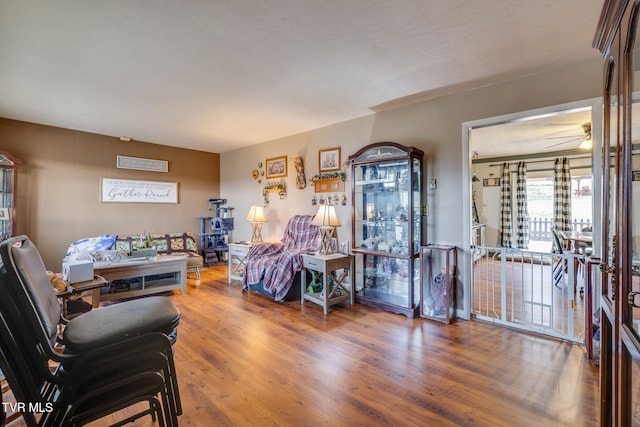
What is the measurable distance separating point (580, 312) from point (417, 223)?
203 centimetres

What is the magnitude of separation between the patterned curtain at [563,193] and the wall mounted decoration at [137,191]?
778 centimetres

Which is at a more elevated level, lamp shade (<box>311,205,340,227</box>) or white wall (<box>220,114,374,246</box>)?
white wall (<box>220,114,374,246</box>)

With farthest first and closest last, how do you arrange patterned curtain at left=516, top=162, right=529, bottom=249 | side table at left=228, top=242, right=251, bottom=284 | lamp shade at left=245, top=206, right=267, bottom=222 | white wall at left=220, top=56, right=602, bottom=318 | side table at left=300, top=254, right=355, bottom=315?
1. patterned curtain at left=516, top=162, right=529, bottom=249
2. lamp shade at left=245, top=206, right=267, bottom=222
3. side table at left=228, top=242, right=251, bottom=284
4. side table at left=300, top=254, right=355, bottom=315
5. white wall at left=220, top=56, right=602, bottom=318

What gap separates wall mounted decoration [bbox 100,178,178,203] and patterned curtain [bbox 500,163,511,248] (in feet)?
23.4

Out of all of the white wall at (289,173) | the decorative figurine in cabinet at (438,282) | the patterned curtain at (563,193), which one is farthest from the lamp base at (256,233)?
the patterned curtain at (563,193)

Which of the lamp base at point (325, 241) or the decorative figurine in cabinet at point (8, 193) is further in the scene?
the decorative figurine in cabinet at point (8, 193)

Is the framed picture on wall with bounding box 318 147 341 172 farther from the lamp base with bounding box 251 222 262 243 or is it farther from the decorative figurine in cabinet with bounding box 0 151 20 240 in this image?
the decorative figurine in cabinet with bounding box 0 151 20 240

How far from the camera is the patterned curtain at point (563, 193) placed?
6.01 meters

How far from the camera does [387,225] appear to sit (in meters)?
3.77

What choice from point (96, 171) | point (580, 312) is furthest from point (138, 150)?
point (580, 312)

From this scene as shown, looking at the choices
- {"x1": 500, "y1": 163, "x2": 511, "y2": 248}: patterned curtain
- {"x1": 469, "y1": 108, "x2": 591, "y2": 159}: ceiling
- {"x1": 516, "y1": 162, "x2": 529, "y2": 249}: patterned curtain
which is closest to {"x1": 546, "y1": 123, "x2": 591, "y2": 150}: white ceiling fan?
{"x1": 469, "y1": 108, "x2": 591, "y2": 159}: ceiling

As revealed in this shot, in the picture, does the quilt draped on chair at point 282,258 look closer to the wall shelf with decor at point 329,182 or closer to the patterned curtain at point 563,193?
the wall shelf with decor at point 329,182

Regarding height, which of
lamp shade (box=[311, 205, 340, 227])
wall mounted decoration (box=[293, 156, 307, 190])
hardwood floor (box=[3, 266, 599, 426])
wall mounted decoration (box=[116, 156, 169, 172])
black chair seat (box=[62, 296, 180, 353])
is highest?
wall mounted decoration (box=[116, 156, 169, 172])

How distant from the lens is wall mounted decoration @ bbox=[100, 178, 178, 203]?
5164 mm
